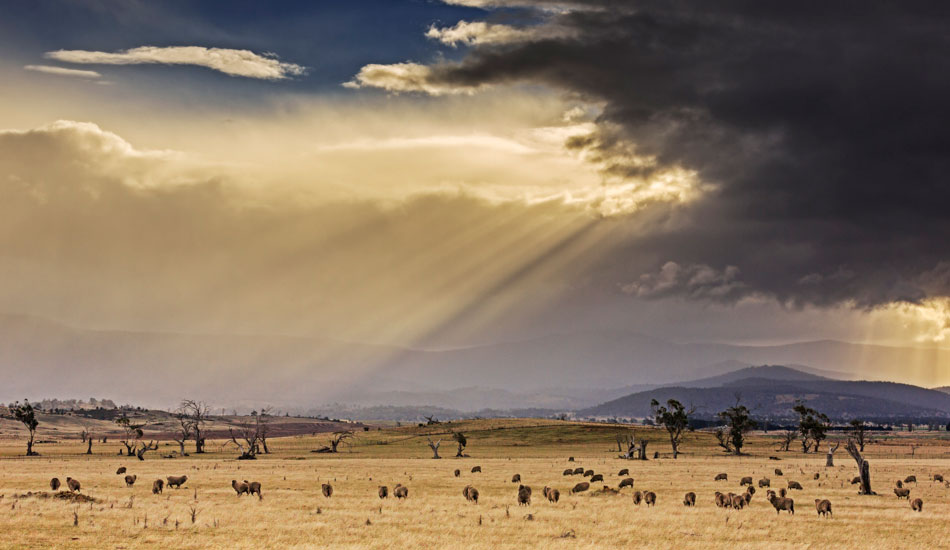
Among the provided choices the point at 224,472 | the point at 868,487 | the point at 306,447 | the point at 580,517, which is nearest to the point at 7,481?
the point at 224,472

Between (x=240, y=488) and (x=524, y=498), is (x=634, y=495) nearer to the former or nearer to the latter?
(x=524, y=498)

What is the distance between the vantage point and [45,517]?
4019cm

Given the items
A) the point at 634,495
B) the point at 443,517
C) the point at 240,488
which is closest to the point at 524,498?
the point at 634,495

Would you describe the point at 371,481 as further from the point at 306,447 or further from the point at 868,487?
the point at 306,447

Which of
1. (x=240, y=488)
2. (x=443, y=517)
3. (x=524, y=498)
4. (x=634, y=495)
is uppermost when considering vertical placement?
(x=634, y=495)

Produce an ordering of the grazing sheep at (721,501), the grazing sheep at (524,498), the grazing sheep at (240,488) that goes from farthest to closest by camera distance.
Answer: the grazing sheep at (240,488), the grazing sheep at (524,498), the grazing sheep at (721,501)

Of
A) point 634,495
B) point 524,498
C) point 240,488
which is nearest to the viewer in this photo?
point 524,498

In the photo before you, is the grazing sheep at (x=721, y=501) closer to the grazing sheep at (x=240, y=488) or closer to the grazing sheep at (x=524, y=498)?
the grazing sheep at (x=524, y=498)

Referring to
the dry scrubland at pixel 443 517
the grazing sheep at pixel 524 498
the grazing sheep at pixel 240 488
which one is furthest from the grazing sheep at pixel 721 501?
the grazing sheep at pixel 240 488

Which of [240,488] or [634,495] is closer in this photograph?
[634,495]

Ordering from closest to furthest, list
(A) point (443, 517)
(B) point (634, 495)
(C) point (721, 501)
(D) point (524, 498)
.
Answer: (A) point (443, 517) → (C) point (721, 501) → (D) point (524, 498) → (B) point (634, 495)

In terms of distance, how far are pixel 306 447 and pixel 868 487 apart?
377ft

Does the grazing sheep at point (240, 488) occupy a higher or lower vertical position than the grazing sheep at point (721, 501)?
lower

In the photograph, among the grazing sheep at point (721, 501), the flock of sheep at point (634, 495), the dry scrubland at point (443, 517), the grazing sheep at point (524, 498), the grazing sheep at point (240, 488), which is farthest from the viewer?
the grazing sheep at point (240, 488)
